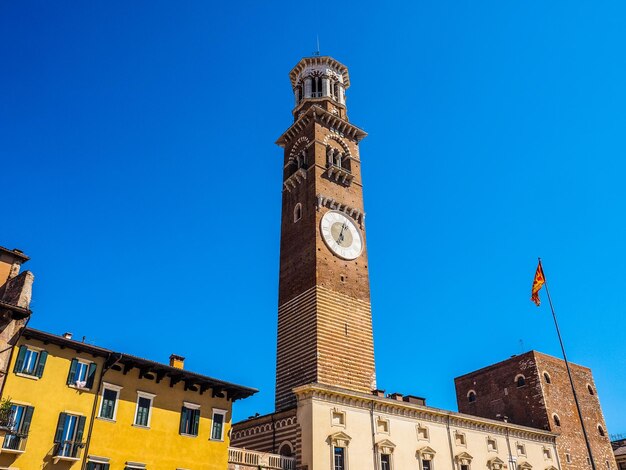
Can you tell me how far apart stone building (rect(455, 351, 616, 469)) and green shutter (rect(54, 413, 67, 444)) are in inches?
1376

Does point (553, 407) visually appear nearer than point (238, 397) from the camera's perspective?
No

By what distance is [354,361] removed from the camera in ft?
119

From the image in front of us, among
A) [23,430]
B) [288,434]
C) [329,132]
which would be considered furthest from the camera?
[329,132]

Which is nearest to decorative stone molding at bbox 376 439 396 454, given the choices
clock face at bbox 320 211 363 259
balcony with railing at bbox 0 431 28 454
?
clock face at bbox 320 211 363 259

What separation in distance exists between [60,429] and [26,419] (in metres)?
1.38

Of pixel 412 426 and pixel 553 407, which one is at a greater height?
pixel 553 407

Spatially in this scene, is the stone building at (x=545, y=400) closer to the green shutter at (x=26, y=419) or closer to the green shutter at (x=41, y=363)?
the green shutter at (x=41, y=363)

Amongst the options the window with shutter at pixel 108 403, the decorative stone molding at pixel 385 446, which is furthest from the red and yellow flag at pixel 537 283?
the window with shutter at pixel 108 403

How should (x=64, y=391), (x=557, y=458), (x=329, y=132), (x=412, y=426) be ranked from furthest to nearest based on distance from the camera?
(x=329, y=132), (x=557, y=458), (x=412, y=426), (x=64, y=391)

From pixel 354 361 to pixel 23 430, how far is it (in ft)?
67.6

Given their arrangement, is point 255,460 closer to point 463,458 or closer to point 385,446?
point 385,446

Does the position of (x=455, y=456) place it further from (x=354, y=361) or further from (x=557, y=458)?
(x=557, y=458)

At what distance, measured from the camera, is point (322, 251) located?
3919 centimetres

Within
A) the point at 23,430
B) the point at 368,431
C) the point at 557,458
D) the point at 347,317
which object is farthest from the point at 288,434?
the point at 557,458
